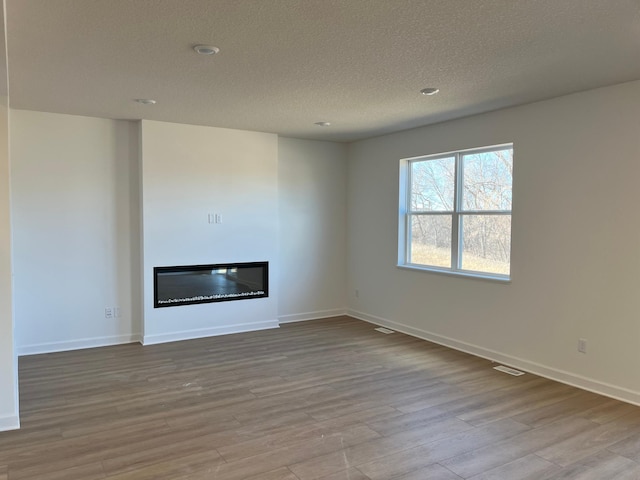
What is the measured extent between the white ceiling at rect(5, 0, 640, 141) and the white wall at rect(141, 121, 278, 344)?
0.76m

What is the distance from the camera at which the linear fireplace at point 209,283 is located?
17.0 ft

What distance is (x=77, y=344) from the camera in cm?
488

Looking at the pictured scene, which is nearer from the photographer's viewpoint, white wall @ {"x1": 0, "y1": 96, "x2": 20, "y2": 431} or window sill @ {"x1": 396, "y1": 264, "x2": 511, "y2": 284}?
white wall @ {"x1": 0, "y1": 96, "x2": 20, "y2": 431}

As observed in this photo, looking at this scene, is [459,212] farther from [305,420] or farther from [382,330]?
[305,420]

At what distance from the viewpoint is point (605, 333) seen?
3.64m

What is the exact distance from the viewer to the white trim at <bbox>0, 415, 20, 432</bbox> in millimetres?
2955

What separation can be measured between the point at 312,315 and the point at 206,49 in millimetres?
4232

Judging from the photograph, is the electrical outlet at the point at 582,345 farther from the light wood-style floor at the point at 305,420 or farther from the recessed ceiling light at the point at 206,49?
the recessed ceiling light at the point at 206,49

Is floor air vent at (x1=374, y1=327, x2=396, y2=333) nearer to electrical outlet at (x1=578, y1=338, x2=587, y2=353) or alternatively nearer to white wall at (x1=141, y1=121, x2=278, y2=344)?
white wall at (x1=141, y1=121, x2=278, y2=344)

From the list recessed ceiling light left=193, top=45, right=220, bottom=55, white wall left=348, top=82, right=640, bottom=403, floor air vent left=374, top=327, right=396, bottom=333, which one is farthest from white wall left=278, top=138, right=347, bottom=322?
recessed ceiling light left=193, top=45, right=220, bottom=55

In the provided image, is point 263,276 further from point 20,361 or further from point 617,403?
point 617,403

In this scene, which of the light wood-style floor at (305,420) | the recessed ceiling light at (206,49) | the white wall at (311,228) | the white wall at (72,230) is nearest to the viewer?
the light wood-style floor at (305,420)

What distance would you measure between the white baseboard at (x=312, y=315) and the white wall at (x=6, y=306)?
3462 millimetres

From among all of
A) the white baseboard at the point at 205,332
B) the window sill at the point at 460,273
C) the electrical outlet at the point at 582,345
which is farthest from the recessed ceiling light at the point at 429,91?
the white baseboard at the point at 205,332
